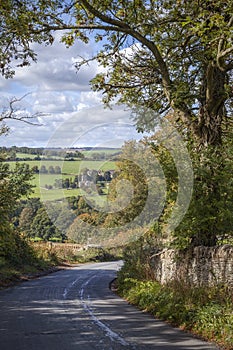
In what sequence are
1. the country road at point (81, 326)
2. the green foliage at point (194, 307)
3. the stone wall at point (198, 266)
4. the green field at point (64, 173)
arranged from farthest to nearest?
the green field at point (64, 173) < the stone wall at point (198, 266) < the green foliage at point (194, 307) < the country road at point (81, 326)

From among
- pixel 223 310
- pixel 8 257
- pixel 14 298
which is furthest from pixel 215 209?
pixel 8 257

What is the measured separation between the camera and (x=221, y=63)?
1442 centimetres

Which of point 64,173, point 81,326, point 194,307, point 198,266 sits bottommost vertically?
point 81,326

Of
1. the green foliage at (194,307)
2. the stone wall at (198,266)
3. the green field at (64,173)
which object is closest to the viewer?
the green foliage at (194,307)

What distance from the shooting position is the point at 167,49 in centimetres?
1591

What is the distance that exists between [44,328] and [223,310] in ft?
13.4

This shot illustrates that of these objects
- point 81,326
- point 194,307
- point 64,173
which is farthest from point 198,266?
point 64,173

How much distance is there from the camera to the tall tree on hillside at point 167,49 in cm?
1220

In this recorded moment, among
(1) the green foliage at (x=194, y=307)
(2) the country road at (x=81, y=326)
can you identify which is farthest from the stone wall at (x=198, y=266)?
(2) the country road at (x=81, y=326)

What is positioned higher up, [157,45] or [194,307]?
[157,45]

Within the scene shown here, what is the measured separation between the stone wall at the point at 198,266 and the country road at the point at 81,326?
1.68 m

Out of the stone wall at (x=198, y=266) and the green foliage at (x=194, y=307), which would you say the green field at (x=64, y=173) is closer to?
the stone wall at (x=198, y=266)

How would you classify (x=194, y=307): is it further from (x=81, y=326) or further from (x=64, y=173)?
(x=64, y=173)

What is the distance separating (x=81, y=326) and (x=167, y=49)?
31.2 ft
